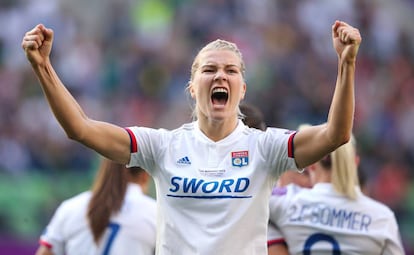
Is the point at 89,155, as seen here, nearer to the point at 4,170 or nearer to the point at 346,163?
the point at 4,170

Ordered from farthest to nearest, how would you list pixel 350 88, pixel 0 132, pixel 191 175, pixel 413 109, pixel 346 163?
pixel 0 132
pixel 413 109
pixel 346 163
pixel 191 175
pixel 350 88

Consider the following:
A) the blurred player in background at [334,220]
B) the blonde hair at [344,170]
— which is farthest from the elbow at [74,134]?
the blonde hair at [344,170]

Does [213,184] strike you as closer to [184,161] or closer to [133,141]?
[184,161]

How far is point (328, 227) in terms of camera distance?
672 centimetres

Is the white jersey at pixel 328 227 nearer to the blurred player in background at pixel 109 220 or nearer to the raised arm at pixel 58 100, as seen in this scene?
the blurred player in background at pixel 109 220

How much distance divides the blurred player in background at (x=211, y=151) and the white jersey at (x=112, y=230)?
169 cm

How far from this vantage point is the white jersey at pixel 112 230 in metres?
7.14

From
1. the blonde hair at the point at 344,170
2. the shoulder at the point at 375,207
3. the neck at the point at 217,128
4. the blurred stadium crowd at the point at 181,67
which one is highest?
the blurred stadium crowd at the point at 181,67

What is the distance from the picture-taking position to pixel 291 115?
14531 millimetres

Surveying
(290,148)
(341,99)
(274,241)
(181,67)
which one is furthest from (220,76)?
→ (181,67)

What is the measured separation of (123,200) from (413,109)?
7.85 meters

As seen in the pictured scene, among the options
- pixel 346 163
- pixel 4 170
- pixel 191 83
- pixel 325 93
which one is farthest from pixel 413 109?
pixel 191 83

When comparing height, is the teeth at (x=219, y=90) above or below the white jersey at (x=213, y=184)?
above

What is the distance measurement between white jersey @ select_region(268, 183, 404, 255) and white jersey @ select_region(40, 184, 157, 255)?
91 centimetres
